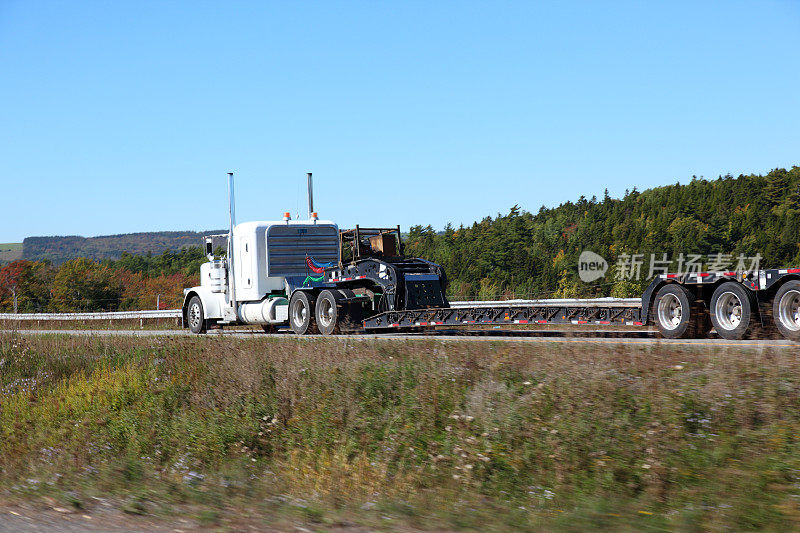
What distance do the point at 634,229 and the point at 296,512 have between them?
3573 inches

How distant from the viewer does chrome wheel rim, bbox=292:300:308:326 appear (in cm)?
1930

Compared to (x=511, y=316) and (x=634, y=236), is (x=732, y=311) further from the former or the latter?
(x=634, y=236)

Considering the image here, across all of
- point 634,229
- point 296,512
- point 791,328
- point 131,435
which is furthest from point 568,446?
point 634,229

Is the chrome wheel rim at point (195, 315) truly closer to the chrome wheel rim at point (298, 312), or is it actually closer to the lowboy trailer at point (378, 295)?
the lowboy trailer at point (378, 295)

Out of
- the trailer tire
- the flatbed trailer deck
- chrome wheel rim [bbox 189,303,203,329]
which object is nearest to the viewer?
the trailer tire

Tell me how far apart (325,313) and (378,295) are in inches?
57.6

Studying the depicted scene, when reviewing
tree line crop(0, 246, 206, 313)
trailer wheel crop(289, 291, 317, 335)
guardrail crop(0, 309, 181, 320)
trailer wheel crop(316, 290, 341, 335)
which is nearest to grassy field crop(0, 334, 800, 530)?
trailer wheel crop(316, 290, 341, 335)

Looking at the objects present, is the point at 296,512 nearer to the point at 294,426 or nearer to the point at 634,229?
the point at 294,426

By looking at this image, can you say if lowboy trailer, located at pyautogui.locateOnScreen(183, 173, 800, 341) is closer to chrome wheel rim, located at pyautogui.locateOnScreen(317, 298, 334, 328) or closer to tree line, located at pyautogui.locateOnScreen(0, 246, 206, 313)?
chrome wheel rim, located at pyautogui.locateOnScreen(317, 298, 334, 328)

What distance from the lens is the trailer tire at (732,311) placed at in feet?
39.1

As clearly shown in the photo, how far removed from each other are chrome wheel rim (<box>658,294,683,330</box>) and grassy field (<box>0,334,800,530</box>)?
2499mm

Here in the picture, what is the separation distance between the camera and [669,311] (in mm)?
13375

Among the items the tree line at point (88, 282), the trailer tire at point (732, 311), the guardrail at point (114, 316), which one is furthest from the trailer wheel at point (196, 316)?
the tree line at point (88, 282)

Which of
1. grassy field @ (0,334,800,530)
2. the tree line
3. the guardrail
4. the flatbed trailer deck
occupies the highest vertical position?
the tree line
